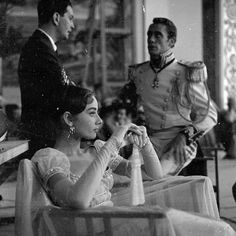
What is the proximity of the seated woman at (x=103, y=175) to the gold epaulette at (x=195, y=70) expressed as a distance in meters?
0.24

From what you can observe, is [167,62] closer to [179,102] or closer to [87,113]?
[179,102]

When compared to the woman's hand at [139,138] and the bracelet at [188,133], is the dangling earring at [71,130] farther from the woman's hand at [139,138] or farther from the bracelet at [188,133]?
the bracelet at [188,133]

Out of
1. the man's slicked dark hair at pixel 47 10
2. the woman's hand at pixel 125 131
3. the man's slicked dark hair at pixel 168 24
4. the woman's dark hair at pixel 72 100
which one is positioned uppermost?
the man's slicked dark hair at pixel 47 10

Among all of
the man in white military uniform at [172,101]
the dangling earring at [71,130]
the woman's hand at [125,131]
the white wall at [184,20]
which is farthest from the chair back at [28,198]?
the white wall at [184,20]

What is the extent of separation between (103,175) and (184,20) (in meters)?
0.55

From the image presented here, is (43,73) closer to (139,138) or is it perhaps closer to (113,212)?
(139,138)

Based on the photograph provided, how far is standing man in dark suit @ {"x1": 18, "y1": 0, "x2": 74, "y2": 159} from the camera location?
67.8 inches

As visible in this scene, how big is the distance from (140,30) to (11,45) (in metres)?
0.40

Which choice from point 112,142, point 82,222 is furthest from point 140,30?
point 82,222

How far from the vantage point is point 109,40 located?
1782 millimetres

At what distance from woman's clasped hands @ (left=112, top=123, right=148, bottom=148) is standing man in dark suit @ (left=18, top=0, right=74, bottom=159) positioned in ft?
0.70

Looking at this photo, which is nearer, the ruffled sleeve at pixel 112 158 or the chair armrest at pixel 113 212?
the chair armrest at pixel 113 212

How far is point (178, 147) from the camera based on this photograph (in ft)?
5.98

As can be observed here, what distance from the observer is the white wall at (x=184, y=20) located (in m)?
1.79
